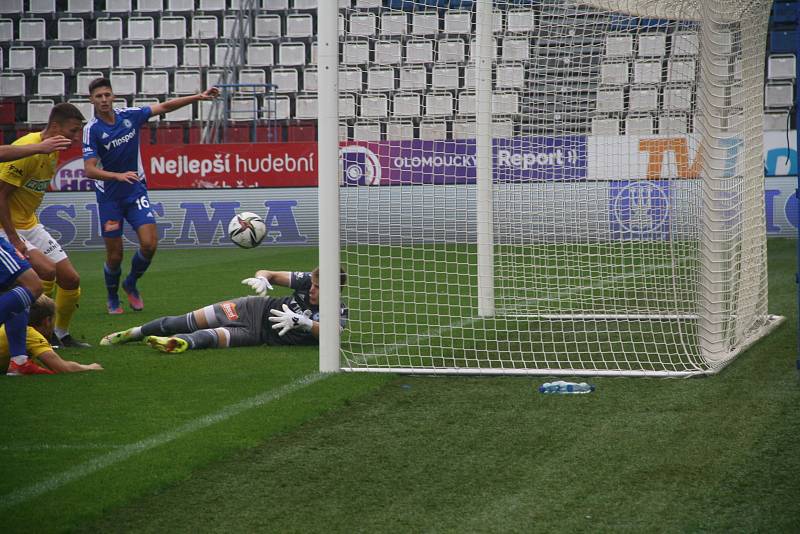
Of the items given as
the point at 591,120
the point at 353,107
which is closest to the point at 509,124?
the point at 591,120

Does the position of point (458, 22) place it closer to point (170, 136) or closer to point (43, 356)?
point (43, 356)

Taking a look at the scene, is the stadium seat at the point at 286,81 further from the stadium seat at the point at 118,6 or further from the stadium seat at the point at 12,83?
the stadium seat at the point at 12,83

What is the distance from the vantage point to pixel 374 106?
7281 mm

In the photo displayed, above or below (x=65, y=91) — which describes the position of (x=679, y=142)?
below

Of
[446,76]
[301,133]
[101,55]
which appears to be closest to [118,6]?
[101,55]

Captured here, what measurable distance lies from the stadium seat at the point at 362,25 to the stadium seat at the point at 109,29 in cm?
1887

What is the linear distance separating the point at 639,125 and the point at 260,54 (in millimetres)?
14646

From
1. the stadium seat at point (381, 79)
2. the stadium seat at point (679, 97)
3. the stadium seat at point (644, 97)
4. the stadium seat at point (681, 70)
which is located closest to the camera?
the stadium seat at point (381, 79)

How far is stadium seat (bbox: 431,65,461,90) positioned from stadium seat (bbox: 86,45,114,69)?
49.9 feet

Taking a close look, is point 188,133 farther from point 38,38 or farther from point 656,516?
point 656,516

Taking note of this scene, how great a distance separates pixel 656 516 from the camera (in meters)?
3.54

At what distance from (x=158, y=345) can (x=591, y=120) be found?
4.85 metres

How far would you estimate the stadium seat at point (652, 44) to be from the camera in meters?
9.36

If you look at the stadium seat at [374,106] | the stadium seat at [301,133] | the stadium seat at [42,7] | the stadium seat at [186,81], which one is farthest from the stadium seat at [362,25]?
the stadium seat at [42,7]
